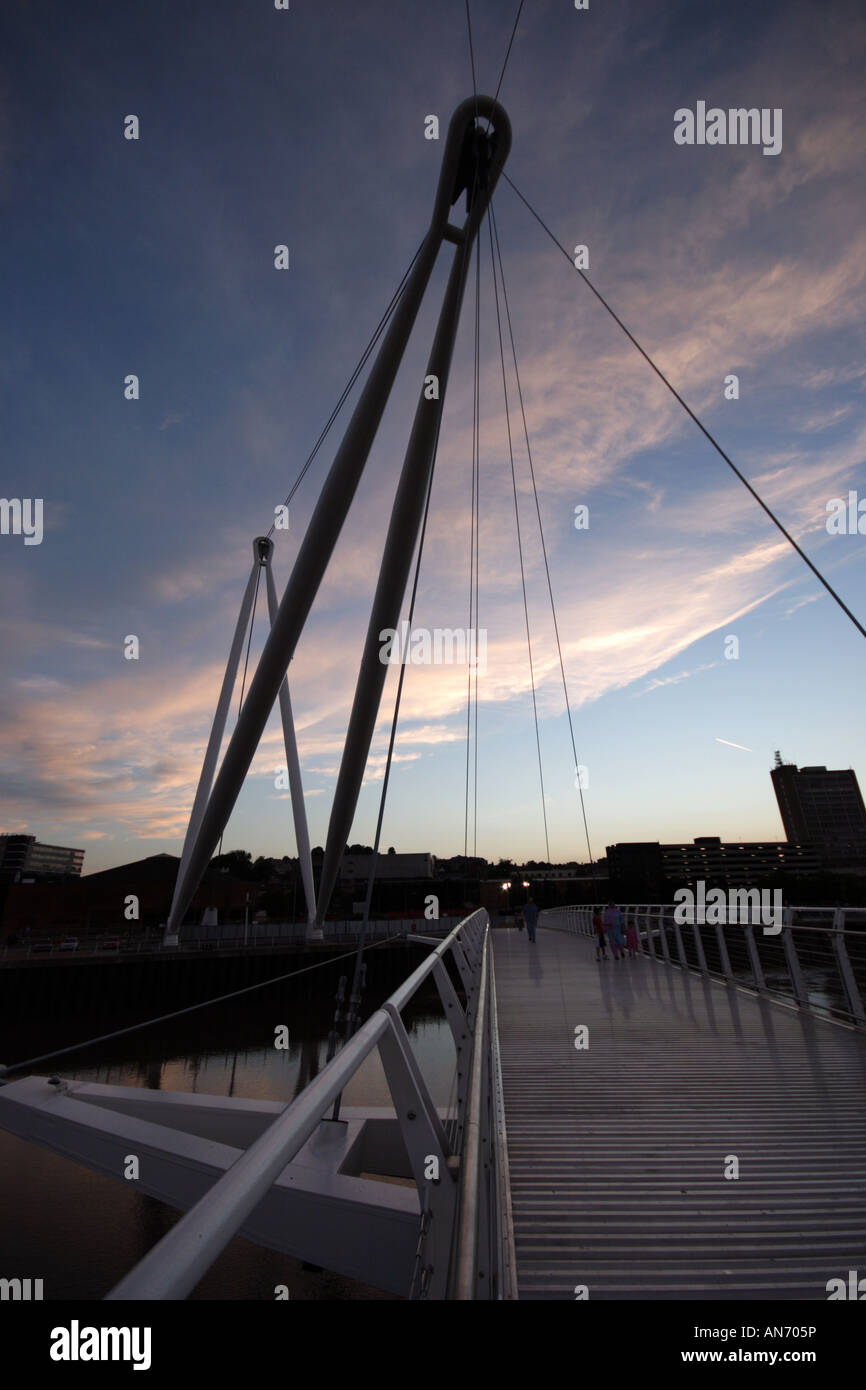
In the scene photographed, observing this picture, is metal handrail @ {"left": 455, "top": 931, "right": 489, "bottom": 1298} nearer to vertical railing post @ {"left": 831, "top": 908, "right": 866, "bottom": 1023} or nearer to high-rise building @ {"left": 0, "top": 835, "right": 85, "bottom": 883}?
vertical railing post @ {"left": 831, "top": 908, "right": 866, "bottom": 1023}

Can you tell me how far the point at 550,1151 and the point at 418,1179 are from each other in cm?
180

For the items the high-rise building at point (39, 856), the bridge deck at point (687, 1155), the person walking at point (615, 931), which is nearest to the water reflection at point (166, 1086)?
the bridge deck at point (687, 1155)

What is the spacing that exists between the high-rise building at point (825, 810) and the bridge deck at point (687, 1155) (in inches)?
6000

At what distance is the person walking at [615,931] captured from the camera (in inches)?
562

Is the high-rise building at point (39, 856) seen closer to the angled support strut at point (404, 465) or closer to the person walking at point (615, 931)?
the person walking at point (615, 931)

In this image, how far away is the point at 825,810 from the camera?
5778 inches

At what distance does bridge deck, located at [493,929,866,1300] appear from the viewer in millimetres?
2660

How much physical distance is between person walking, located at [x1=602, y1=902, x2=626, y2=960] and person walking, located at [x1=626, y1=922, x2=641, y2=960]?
28cm

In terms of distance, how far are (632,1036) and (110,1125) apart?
5177 mm

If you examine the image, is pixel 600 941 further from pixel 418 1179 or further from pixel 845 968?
pixel 418 1179

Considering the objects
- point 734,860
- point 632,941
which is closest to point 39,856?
point 734,860
